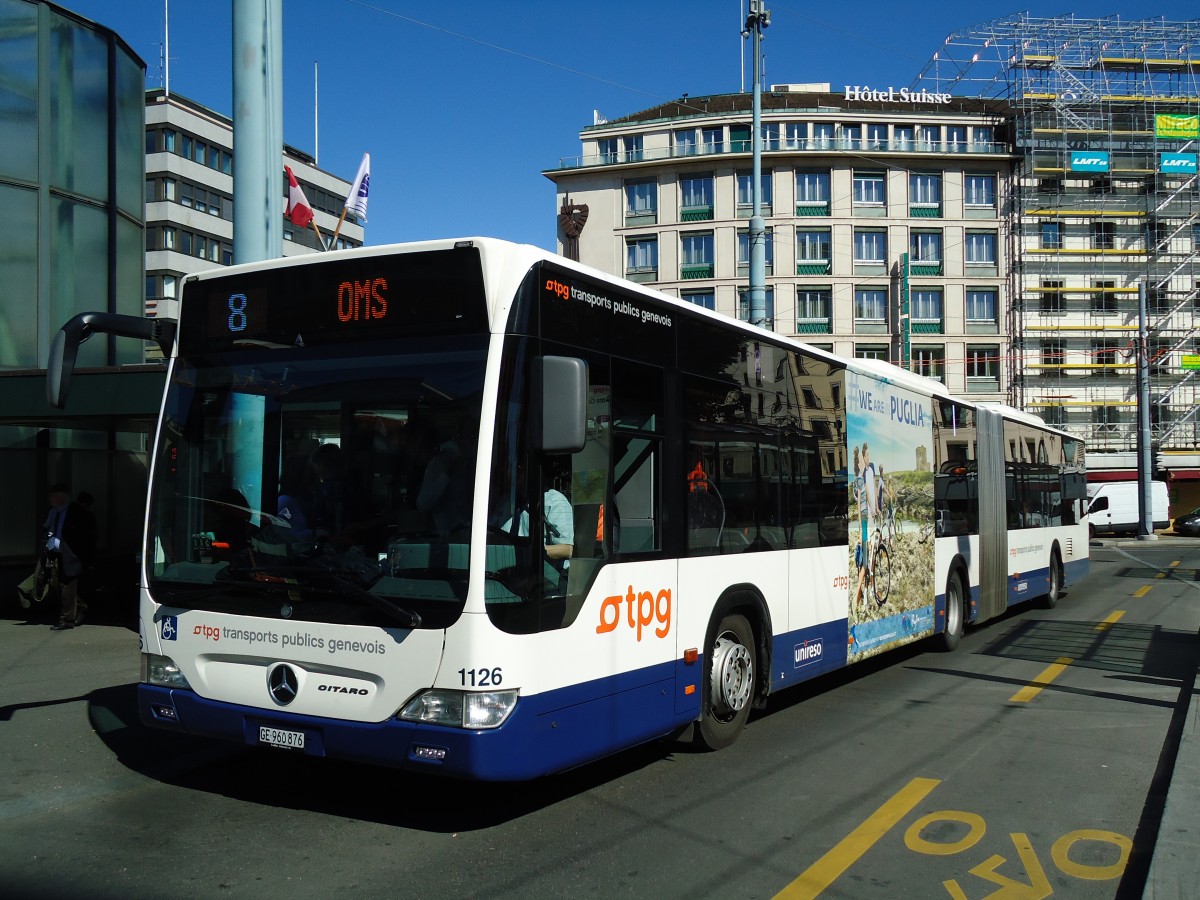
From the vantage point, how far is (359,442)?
580 cm

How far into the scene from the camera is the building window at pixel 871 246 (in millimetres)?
65875

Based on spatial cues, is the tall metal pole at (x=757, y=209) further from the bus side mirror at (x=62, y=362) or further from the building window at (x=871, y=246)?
the building window at (x=871, y=246)

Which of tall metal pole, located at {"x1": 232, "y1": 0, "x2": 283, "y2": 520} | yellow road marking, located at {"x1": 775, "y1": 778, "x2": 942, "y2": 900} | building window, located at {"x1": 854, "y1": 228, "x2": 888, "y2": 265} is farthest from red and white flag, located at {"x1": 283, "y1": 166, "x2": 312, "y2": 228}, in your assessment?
building window, located at {"x1": 854, "y1": 228, "x2": 888, "y2": 265}

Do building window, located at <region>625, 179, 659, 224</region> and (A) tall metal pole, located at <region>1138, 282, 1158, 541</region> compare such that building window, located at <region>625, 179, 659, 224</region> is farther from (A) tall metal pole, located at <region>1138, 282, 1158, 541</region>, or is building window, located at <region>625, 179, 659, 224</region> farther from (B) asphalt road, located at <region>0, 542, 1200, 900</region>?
(B) asphalt road, located at <region>0, 542, 1200, 900</region>

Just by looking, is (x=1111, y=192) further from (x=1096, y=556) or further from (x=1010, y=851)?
(x=1010, y=851)

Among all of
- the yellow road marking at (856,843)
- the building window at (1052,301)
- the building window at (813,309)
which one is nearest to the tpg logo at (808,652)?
the yellow road marking at (856,843)

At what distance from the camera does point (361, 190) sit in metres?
16.0

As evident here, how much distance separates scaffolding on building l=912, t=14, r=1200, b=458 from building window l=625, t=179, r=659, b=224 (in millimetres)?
19491

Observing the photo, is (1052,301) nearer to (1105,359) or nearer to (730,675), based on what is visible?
(1105,359)

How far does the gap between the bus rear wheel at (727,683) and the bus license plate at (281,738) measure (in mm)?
2724

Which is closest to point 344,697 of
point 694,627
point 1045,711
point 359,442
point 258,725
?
point 258,725

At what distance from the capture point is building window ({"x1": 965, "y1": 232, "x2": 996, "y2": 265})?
67.0m

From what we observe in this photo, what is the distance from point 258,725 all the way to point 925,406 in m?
9.00

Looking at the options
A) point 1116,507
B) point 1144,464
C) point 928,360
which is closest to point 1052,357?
point 928,360
